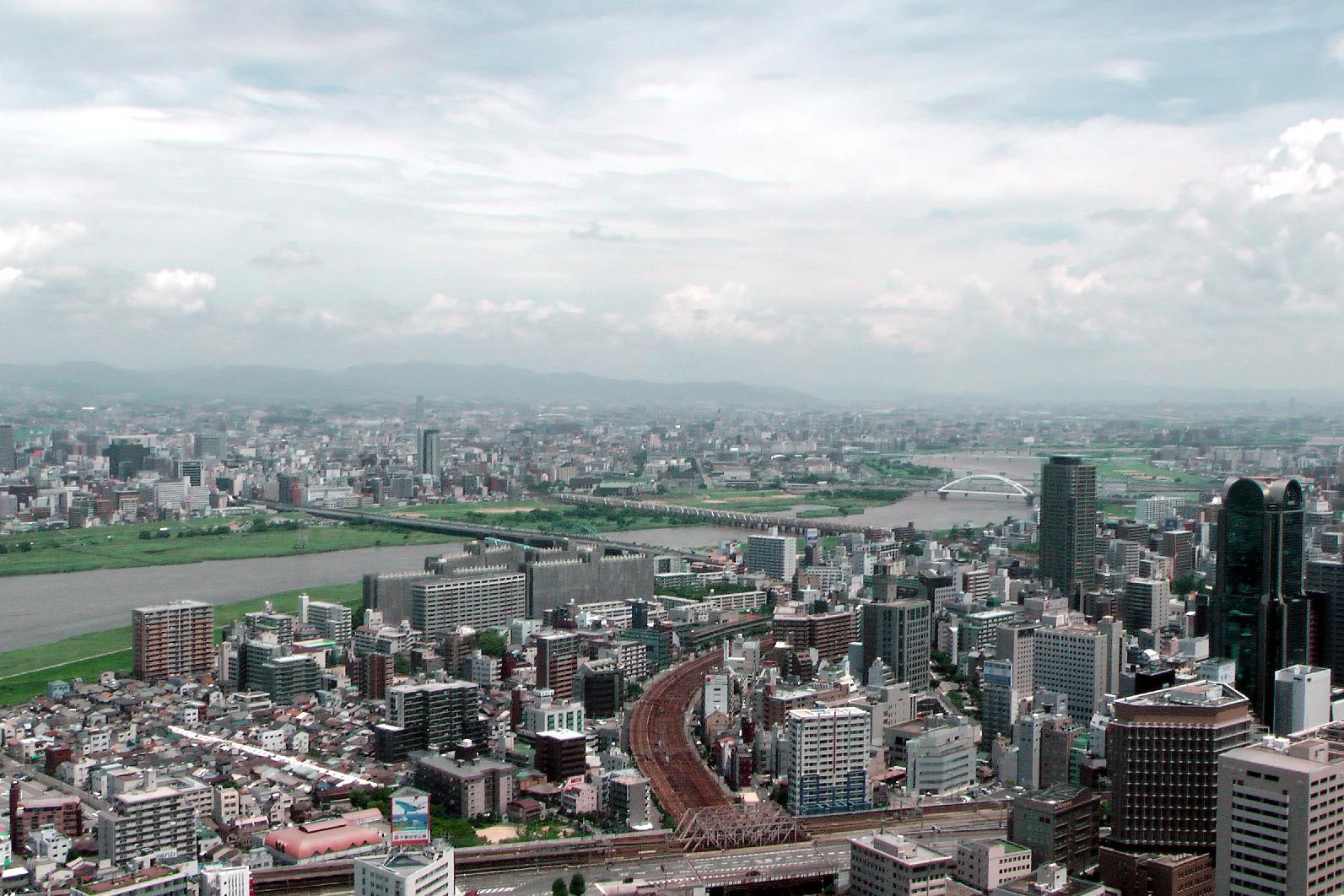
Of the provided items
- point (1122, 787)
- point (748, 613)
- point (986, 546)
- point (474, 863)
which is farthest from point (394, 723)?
point (986, 546)

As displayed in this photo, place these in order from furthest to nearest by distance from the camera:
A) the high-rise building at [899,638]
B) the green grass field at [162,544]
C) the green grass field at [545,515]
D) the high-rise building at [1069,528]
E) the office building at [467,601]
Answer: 1. the green grass field at [545,515]
2. the green grass field at [162,544]
3. the high-rise building at [1069,528]
4. the office building at [467,601]
5. the high-rise building at [899,638]

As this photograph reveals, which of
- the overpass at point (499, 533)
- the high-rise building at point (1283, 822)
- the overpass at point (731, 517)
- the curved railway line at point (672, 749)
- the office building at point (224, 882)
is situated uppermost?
the high-rise building at point (1283, 822)

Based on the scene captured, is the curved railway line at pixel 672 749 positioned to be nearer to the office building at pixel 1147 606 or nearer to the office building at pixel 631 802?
the office building at pixel 631 802

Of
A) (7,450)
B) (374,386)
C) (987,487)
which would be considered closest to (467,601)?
(987,487)

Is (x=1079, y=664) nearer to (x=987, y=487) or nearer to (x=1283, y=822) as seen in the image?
(x=1283, y=822)

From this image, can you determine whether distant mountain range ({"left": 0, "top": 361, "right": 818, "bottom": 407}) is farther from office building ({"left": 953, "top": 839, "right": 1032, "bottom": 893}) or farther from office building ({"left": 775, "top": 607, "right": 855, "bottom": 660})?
office building ({"left": 953, "top": 839, "right": 1032, "bottom": 893})

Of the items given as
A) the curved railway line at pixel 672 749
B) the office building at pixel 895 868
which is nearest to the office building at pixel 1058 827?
the office building at pixel 895 868

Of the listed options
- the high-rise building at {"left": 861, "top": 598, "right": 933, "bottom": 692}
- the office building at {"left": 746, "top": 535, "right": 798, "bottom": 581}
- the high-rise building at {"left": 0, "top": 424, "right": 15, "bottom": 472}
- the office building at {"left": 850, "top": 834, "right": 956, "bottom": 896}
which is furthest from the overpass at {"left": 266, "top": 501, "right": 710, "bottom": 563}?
the office building at {"left": 850, "top": 834, "right": 956, "bottom": 896}
